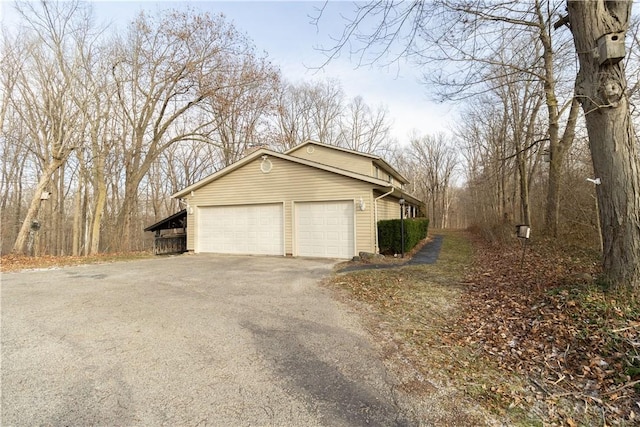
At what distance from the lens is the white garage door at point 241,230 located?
1128 cm

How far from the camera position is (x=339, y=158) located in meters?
16.5

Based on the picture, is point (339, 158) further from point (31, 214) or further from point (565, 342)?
point (565, 342)

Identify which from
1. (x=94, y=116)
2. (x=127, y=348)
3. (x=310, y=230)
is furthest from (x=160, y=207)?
(x=127, y=348)

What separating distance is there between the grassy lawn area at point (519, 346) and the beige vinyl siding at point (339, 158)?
10657 mm

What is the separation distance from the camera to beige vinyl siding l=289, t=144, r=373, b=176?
1573 cm

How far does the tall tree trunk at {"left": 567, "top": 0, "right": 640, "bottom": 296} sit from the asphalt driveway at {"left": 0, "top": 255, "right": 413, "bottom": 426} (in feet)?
11.2

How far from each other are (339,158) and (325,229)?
7.01 m

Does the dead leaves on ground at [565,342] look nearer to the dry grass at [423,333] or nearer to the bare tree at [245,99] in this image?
the dry grass at [423,333]

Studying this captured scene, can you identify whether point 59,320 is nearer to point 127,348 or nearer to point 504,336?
point 127,348

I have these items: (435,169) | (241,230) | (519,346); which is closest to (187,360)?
(519,346)

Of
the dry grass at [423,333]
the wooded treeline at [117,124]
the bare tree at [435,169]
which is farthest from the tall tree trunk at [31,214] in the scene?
the bare tree at [435,169]

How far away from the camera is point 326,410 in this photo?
2271mm

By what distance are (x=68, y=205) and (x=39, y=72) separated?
50.9 ft

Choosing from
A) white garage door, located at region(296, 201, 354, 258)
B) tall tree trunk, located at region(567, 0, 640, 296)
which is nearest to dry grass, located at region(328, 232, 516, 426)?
tall tree trunk, located at region(567, 0, 640, 296)
